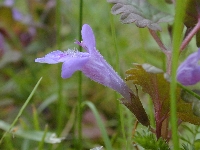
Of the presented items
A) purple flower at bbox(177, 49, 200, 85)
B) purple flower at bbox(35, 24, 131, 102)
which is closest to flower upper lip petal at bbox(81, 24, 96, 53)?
purple flower at bbox(35, 24, 131, 102)

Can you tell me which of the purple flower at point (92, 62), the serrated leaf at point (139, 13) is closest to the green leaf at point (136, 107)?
the purple flower at point (92, 62)

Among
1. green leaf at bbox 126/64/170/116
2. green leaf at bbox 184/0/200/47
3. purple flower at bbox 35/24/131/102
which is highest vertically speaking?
green leaf at bbox 184/0/200/47

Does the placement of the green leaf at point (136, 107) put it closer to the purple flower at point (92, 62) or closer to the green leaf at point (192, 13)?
the purple flower at point (92, 62)

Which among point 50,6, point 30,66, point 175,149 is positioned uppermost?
point 50,6

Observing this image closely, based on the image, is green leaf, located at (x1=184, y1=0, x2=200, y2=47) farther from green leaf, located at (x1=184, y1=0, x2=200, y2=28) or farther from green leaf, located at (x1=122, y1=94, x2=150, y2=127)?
green leaf, located at (x1=122, y1=94, x2=150, y2=127)

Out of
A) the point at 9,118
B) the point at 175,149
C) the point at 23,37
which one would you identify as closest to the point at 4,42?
the point at 23,37

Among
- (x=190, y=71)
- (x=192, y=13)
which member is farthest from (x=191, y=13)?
(x=190, y=71)

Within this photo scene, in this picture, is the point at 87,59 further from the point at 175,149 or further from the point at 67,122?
the point at 67,122
